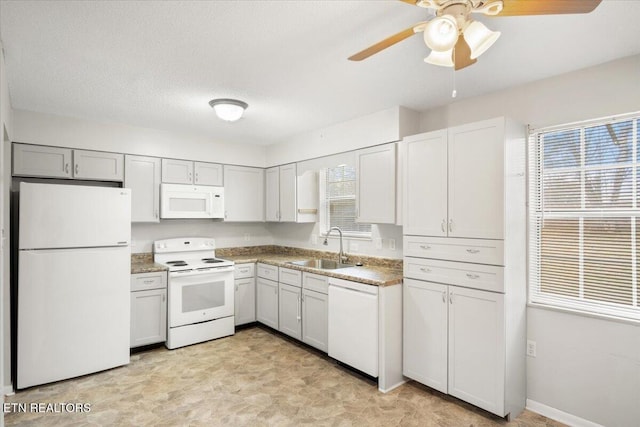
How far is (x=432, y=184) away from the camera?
286cm

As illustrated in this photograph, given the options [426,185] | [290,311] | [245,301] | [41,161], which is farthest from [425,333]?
[41,161]

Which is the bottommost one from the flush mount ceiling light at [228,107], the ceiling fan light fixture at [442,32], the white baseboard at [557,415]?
the white baseboard at [557,415]

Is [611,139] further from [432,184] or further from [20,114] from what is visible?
[20,114]

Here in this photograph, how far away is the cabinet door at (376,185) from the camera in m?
3.31

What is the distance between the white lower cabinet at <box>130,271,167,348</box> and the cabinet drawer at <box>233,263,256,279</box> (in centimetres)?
85

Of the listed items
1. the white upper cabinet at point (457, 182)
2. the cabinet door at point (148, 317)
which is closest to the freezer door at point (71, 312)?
the cabinet door at point (148, 317)

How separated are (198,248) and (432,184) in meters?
3.18

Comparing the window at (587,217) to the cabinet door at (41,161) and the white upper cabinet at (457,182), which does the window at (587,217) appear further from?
the cabinet door at (41,161)

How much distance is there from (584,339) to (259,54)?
2.94 m

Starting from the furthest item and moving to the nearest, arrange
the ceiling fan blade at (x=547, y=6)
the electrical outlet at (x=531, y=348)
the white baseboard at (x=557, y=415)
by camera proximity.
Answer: the electrical outlet at (x=531, y=348) → the white baseboard at (x=557, y=415) → the ceiling fan blade at (x=547, y=6)

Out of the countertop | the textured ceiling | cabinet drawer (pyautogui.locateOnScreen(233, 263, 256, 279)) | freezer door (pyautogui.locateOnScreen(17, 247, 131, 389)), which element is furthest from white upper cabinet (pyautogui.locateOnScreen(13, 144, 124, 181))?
the countertop

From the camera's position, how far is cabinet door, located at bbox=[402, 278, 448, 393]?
9.08ft

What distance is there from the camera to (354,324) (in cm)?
310

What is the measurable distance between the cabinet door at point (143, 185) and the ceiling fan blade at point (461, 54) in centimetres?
356
